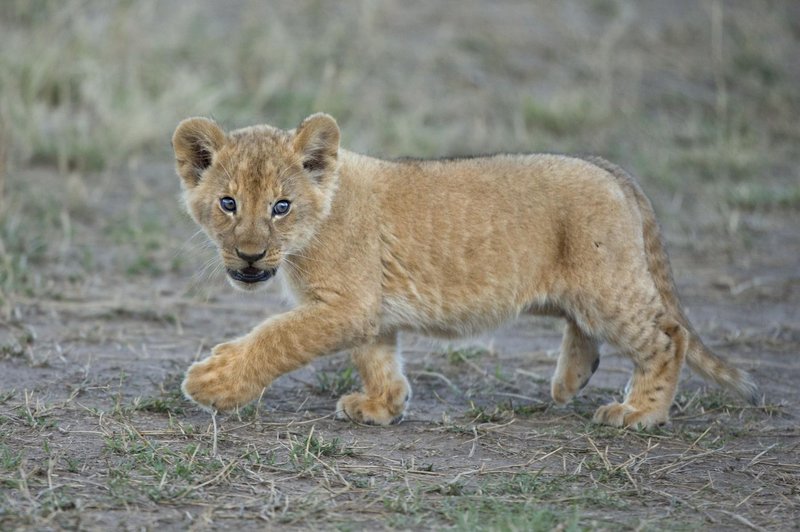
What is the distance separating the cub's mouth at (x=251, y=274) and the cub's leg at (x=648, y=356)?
1613 mm

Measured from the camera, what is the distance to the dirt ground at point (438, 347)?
4.67 metres

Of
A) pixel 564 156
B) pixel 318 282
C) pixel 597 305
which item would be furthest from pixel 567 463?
pixel 564 156

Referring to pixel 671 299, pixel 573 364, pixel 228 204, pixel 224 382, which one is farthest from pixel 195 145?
pixel 671 299

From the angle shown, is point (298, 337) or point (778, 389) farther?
point (778, 389)

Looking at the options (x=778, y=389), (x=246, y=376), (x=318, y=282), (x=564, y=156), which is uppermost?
(x=564, y=156)

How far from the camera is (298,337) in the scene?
17.9ft

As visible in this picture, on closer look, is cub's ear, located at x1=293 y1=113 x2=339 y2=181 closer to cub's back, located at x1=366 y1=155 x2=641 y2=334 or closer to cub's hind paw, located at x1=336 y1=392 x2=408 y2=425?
cub's back, located at x1=366 y1=155 x2=641 y2=334

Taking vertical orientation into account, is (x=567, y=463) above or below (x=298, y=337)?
below

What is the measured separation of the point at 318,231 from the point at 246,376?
724mm

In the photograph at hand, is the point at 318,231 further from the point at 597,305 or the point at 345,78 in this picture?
the point at 345,78

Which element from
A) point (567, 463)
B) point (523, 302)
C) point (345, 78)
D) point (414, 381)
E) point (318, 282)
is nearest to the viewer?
point (567, 463)

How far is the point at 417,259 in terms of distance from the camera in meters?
5.90

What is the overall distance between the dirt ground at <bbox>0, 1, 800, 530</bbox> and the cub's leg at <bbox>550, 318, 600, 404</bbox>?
100 millimetres

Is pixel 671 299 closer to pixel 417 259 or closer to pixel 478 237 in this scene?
pixel 478 237
